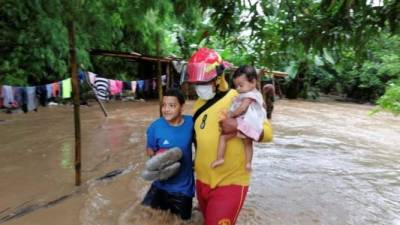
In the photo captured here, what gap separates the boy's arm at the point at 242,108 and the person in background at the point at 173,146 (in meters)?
0.44

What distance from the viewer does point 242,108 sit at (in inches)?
127

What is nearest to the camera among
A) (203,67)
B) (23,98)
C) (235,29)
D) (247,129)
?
(247,129)

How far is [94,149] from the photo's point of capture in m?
9.77

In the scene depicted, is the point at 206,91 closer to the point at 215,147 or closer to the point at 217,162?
the point at 215,147

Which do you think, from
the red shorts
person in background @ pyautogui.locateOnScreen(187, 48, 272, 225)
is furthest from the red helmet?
the red shorts

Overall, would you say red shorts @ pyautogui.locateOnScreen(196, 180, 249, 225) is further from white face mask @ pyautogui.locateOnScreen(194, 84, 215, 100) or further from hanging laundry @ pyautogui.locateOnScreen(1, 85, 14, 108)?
hanging laundry @ pyautogui.locateOnScreen(1, 85, 14, 108)

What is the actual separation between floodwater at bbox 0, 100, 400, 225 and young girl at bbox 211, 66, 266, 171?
87 centimetres

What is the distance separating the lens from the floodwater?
19.1 feet

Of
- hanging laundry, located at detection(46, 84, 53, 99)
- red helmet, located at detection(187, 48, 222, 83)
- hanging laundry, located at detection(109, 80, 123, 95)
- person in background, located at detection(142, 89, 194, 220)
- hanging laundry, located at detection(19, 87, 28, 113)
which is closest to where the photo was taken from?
red helmet, located at detection(187, 48, 222, 83)

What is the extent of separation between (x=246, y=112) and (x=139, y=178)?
4.49m

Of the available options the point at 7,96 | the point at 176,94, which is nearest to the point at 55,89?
the point at 7,96

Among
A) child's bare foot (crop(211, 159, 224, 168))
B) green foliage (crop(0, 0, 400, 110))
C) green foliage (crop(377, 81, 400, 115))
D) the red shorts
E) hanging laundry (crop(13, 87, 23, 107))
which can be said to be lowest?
the red shorts

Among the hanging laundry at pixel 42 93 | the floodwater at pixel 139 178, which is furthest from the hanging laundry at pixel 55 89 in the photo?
the floodwater at pixel 139 178

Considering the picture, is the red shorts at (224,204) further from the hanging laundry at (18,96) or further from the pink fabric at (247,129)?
the hanging laundry at (18,96)
